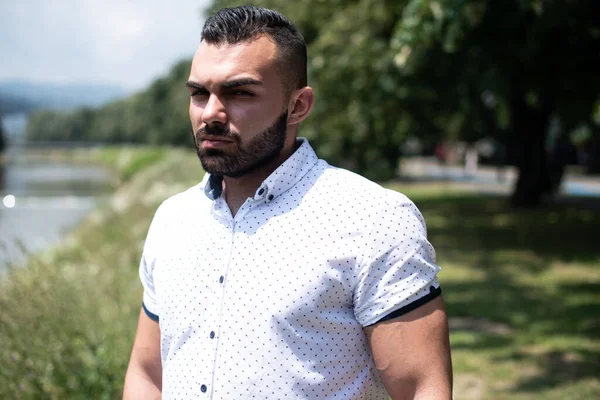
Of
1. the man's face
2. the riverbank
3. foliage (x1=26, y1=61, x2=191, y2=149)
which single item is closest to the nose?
the man's face

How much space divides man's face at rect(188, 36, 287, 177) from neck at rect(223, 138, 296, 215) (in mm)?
49

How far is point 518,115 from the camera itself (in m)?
16.3

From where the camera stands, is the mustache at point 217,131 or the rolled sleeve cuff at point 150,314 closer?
the mustache at point 217,131

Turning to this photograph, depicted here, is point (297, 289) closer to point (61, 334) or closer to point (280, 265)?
point (280, 265)

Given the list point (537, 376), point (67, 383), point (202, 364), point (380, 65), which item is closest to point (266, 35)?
point (202, 364)

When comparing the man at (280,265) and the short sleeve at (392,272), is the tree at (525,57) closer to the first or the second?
the man at (280,265)

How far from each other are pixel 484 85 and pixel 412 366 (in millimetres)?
8520

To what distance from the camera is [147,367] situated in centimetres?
202

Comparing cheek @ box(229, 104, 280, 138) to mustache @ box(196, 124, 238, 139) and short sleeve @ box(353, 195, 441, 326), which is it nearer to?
mustache @ box(196, 124, 238, 139)

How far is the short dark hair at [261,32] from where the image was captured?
174 cm

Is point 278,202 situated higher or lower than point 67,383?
higher

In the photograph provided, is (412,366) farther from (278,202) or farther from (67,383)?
(67,383)

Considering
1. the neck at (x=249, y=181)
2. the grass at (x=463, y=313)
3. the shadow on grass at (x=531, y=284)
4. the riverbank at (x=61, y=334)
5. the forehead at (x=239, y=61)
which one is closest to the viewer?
the forehead at (x=239, y=61)

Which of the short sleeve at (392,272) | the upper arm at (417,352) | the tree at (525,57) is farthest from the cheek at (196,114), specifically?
the tree at (525,57)
